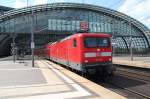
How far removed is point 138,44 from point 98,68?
84.9 m

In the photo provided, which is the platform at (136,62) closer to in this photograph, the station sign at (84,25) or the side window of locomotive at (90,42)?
the side window of locomotive at (90,42)

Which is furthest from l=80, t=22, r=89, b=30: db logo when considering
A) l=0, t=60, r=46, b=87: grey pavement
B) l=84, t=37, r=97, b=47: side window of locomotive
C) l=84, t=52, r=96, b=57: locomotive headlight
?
l=84, t=52, r=96, b=57: locomotive headlight

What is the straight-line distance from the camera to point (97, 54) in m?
20.8

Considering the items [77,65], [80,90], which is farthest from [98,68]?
[80,90]

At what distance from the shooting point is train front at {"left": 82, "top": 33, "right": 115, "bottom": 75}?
20422mm

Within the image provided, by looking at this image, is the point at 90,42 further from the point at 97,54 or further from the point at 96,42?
the point at 97,54

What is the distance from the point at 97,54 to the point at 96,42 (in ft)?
2.57

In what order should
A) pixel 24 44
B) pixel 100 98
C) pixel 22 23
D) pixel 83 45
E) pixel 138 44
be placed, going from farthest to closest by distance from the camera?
pixel 24 44 < pixel 138 44 < pixel 22 23 < pixel 83 45 < pixel 100 98

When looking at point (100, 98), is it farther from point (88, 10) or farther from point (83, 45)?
point (88, 10)

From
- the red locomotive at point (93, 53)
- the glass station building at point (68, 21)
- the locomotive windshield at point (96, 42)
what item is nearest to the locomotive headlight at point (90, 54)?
the red locomotive at point (93, 53)

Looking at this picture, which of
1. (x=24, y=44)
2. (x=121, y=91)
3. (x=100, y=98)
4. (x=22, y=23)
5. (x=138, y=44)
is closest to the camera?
(x=100, y=98)

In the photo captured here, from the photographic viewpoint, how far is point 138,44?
103625 mm

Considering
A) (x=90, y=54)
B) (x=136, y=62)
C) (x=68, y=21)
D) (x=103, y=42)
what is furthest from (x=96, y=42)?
(x=68, y=21)

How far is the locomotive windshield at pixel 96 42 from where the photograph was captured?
20744mm
